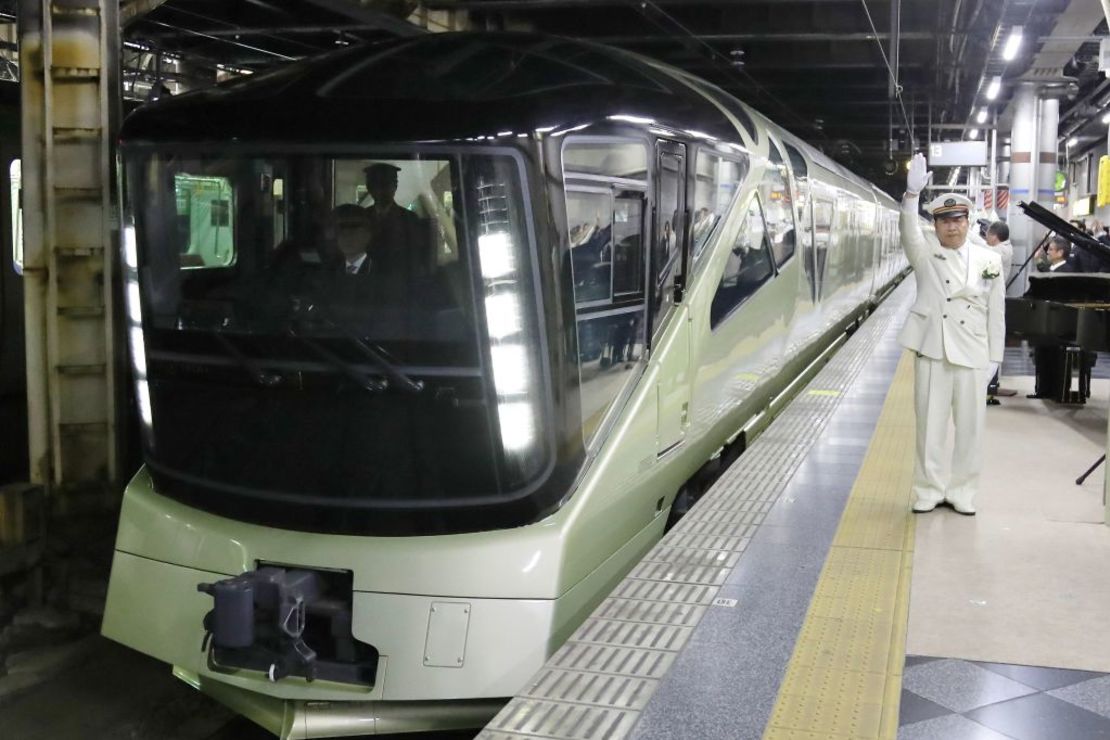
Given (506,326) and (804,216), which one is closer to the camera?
(506,326)

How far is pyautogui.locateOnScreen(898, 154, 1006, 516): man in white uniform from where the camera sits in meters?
4.82

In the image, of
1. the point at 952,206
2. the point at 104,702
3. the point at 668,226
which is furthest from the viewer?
the point at 104,702

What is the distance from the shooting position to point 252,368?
393 cm

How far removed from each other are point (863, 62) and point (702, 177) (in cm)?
1038

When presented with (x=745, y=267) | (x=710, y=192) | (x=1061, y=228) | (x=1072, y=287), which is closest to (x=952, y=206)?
(x=710, y=192)

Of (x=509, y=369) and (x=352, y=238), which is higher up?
(x=352, y=238)

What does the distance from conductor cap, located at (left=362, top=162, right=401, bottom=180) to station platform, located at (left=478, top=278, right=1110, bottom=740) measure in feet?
5.19

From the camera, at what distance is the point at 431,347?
372 cm

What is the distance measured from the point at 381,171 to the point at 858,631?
2.12 metres

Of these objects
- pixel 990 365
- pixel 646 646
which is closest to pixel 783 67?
pixel 990 365

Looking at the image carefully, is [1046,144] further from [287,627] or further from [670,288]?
[287,627]

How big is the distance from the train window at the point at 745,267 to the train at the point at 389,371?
803 mm

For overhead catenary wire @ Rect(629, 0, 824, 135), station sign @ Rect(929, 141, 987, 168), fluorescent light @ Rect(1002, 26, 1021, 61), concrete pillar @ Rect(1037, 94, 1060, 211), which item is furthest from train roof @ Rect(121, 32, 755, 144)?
concrete pillar @ Rect(1037, 94, 1060, 211)

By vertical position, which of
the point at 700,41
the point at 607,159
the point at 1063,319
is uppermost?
the point at 700,41
